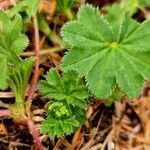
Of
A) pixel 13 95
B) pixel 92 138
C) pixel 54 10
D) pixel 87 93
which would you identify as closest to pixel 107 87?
pixel 87 93

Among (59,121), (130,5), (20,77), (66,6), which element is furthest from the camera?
(130,5)

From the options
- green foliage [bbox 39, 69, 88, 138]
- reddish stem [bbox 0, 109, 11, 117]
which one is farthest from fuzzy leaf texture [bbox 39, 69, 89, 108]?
reddish stem [bbox 0, 109, 11, 117]

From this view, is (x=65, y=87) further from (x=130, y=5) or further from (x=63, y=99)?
(x=130, y=5)

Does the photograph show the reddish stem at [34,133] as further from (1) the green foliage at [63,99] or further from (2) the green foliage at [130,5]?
(2) the green foliage at [130,5]

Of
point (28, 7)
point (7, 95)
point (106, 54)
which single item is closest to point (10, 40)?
point (28, 7)

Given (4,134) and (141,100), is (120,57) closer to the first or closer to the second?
(141,100)

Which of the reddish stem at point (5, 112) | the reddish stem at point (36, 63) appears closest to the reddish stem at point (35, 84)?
the reddish stem at point (36, 63)

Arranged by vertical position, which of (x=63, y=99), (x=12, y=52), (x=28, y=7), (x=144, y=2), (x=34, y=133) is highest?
(x=144, y=2)
